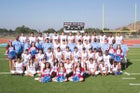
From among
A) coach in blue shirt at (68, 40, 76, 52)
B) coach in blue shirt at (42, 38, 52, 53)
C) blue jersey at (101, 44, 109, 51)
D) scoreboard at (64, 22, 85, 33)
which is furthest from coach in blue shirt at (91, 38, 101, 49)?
scoreboard at (64, 22, 85, 33)

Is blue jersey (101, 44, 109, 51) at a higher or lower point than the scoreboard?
lower

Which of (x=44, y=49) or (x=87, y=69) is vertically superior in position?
(x=44, y=49)

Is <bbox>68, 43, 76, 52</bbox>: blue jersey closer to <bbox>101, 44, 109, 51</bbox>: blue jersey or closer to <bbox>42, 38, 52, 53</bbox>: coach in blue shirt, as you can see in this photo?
<bbox>42, 38, 52, 53</bbox>: coach in blue shirt

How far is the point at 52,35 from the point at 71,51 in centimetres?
158

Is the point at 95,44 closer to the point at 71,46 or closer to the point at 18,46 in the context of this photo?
the point at 71,46

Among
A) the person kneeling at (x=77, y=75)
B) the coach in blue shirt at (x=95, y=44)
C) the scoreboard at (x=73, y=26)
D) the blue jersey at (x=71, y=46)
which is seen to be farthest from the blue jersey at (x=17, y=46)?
the scoreboard at (x=73, y=26)

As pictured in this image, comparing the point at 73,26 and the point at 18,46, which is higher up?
the point at 73,26

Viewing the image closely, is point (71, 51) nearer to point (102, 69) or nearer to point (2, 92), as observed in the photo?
point (102, 69)

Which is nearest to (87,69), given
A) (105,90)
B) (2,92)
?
(105,90)

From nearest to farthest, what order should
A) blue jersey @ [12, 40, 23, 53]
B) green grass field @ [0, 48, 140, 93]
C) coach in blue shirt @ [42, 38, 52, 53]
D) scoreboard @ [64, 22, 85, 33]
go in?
green grass field @ [0, 48, 140, 93] < blue jersey @ [12, 40, 23, 53] < coach in blue shirt @ [42, 38, 52, 53] < scoreboard @ [64, 22, 85, 33]

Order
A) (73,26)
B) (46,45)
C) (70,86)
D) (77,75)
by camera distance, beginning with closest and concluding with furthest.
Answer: (70,86), (77,75), (46,45), (73,26)

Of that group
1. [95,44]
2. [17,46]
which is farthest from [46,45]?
[95,44]

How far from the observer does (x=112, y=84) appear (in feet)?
28.6

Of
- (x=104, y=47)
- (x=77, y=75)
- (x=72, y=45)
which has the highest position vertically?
(x=72, y=45)
